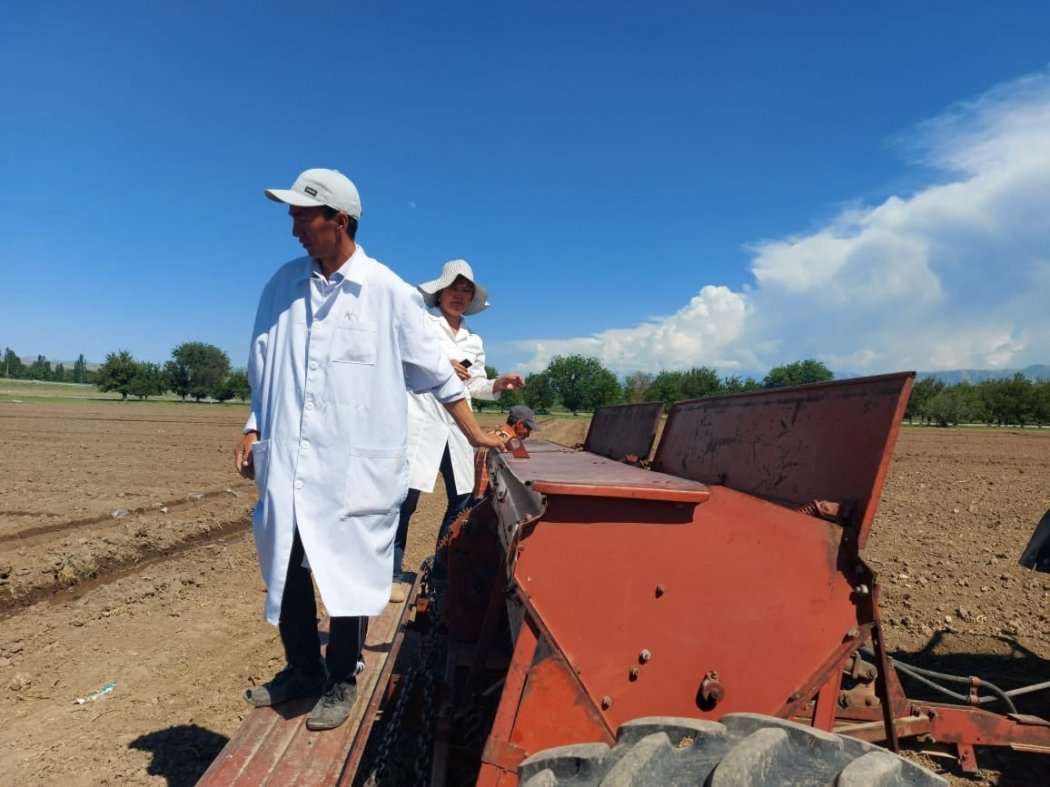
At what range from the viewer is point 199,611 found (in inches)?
212

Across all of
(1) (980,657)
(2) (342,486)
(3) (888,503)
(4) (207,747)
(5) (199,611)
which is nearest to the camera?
(2) (342,486)

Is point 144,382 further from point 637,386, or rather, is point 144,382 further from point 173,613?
point 173,613

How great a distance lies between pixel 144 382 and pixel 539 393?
49.3 metres

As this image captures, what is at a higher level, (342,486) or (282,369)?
(282,369)

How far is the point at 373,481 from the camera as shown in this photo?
2.45 metres

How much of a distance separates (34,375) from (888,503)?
207 metres

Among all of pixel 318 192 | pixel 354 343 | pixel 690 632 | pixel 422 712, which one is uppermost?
pixel 318 192

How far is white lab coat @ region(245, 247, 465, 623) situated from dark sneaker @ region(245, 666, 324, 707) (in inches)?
19.0

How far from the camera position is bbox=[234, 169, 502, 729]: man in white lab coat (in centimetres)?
239

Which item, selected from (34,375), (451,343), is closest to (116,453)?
(451,343)

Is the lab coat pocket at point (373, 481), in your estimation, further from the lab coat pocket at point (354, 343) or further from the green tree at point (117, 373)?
the green tree at point (117, 373)

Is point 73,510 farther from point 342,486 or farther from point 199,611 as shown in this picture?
point 342,486

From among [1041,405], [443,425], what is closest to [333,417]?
[443,425]

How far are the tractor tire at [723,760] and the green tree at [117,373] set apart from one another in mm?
93562
